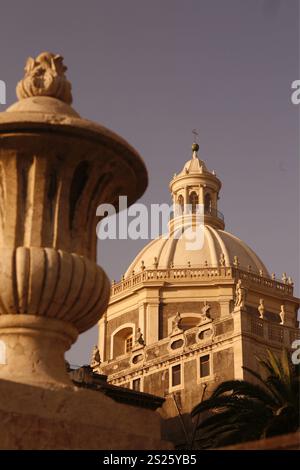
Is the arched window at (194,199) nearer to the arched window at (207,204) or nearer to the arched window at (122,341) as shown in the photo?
the arched window at (207,204)

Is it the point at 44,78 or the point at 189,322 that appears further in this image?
the point at 189,322

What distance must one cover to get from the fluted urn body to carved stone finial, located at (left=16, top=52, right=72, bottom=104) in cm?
1

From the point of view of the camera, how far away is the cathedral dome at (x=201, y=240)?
47219mm

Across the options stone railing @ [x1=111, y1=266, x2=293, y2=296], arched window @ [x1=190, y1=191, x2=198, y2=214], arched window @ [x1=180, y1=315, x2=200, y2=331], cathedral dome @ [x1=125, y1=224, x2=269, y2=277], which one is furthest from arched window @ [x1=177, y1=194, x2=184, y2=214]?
arched window @ [x1=180, y1=315, x2=200, y2=331]

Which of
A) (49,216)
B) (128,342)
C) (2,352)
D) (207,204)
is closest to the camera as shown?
(2,352)

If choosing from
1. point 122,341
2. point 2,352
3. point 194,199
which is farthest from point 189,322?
point 2,352

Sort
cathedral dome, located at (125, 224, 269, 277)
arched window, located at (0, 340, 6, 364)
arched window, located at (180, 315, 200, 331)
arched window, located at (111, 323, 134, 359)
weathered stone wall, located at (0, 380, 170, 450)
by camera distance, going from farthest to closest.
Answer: arched window, located at (111, 323, 134, 359) → cathedral dome, located at (125, 224, 269, 277) → arched window, located at (180, 315, 200, 331) → arched window, located at (0, 340, 6, 364) → weathered stone wall, located at (0, 380, 170, 450)

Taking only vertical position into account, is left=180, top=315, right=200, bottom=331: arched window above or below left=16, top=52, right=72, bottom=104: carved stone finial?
above

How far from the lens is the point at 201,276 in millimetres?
45344

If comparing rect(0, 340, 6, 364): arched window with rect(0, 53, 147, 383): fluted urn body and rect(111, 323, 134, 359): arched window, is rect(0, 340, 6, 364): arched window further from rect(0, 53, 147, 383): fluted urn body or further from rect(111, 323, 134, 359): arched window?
rect(111, 323, 134, 359): arched window

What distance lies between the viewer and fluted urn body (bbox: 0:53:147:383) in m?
10.5

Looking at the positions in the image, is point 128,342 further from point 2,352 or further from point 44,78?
point 2,352

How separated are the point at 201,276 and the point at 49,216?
34.5 m

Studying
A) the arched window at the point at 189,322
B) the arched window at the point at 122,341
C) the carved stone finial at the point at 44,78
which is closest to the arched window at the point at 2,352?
the carved stone finial at the point at 44,78
